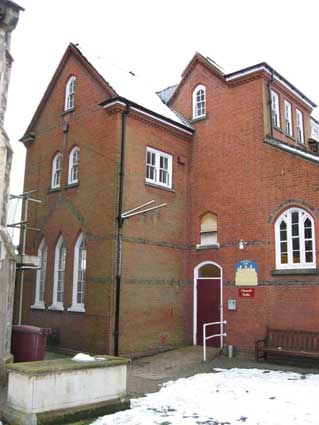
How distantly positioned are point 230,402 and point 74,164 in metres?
11.5

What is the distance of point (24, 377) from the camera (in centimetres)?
746

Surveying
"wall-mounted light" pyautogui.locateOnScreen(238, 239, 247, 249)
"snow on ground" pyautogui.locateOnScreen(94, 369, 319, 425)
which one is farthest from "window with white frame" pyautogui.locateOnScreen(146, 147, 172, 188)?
"snow on ground" pyautogui.locateOnScreen(94, 369, 319, 425)

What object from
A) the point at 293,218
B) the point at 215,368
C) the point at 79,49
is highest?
the point at 79,49

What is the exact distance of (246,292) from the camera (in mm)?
15102

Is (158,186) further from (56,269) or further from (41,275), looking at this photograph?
(41,275)

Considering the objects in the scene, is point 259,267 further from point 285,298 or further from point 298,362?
point 298,362

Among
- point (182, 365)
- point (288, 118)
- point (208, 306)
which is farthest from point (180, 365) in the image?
point (288, 118)

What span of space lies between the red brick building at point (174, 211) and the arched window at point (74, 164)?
0.05 metres

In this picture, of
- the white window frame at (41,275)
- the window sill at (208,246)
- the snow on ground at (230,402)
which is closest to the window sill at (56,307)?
the white window frame at (41,275)

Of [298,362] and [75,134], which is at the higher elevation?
[75,134]

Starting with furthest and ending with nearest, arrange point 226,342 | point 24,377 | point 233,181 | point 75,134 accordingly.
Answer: point 75,134
point 233,181
point 226,342
point 24,377

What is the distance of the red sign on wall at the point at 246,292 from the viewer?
14.9 meters

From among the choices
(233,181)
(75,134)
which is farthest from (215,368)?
(75,134)

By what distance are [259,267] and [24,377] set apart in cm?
944
